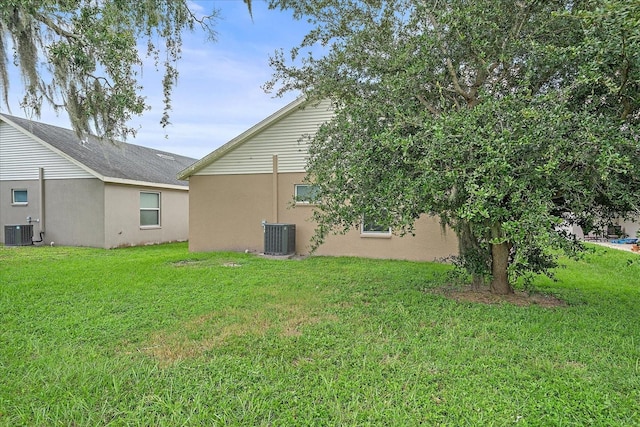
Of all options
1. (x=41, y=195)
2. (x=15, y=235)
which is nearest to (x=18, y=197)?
(x=41, y=195)

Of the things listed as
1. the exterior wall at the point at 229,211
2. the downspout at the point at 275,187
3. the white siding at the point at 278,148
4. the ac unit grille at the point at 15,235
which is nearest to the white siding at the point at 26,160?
the ac unit grille at the point at 15,235

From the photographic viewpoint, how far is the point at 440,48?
4.53 m

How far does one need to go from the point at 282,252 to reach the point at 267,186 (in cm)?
202

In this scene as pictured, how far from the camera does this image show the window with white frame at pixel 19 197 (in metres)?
12.7

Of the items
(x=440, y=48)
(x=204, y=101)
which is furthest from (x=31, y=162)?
(x=440, y=48)

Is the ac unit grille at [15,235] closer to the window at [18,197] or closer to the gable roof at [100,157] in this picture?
the window at [18,197]

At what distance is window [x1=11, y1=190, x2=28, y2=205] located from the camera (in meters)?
→ 12.7

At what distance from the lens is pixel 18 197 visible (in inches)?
504

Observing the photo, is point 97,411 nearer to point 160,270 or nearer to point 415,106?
point 415,106

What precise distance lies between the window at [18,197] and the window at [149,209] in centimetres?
381

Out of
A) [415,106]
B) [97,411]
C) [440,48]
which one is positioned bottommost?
[97,411]

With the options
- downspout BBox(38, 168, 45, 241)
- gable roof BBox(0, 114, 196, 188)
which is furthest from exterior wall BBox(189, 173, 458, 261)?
downspout BBox(38, 168, 45, 241)

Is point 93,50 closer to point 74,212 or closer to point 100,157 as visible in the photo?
point 74,212

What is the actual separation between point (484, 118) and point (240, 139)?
7.83 metres
